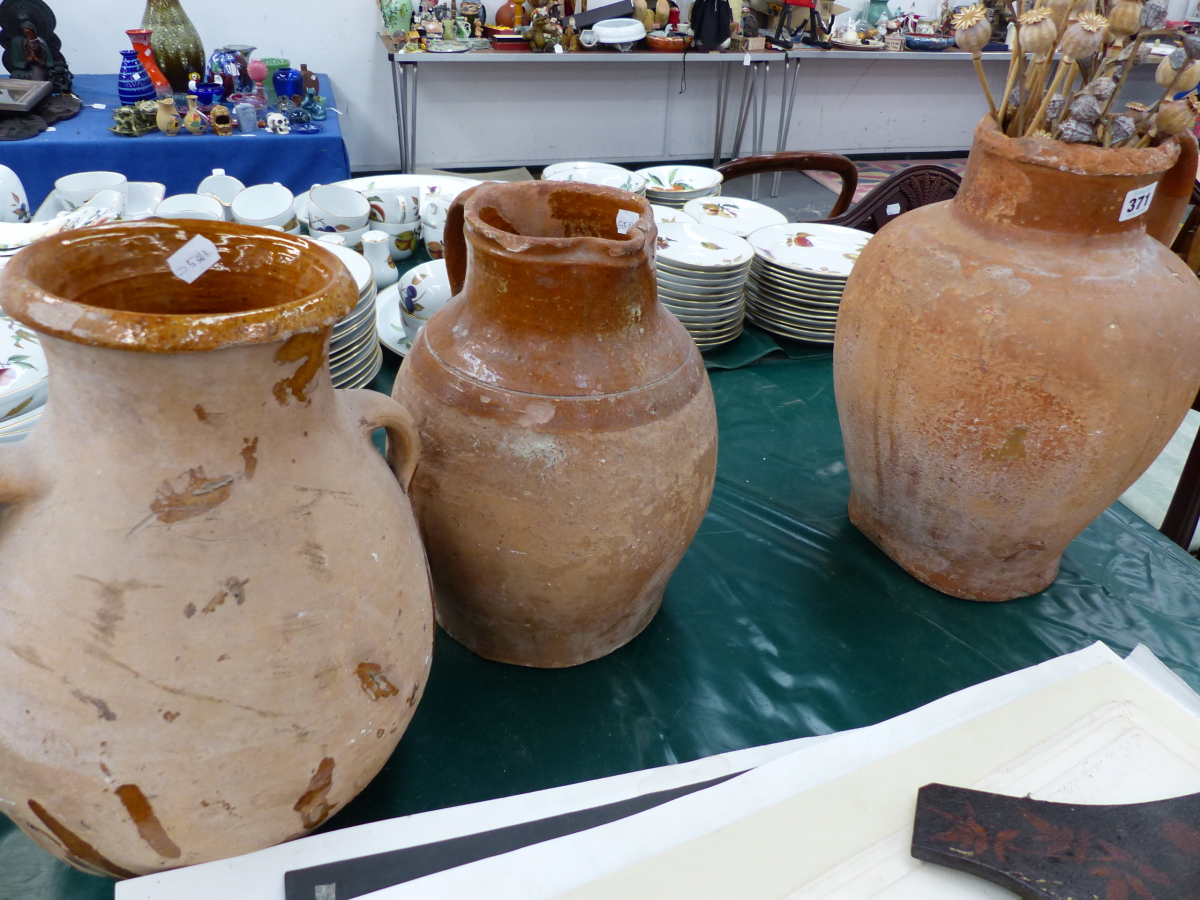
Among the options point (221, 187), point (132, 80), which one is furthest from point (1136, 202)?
point (132, 80)

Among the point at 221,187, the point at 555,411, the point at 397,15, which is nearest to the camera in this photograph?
the point at 555,411

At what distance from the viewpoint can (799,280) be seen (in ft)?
5.77

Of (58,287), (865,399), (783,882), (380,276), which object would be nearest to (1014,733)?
(783,882)

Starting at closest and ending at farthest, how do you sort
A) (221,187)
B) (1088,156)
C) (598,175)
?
(1088,156), (221,187), (598,175)

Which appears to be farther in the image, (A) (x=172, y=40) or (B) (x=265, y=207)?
(A) (x=172, y=40)

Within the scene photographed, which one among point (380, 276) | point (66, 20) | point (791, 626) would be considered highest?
point (66, 20)

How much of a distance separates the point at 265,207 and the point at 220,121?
1.10 meters

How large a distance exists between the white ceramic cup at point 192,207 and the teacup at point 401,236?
338 mm

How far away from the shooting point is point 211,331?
1.80 feet

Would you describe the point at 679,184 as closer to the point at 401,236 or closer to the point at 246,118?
the point at 401,236

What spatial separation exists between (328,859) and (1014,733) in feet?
2.34

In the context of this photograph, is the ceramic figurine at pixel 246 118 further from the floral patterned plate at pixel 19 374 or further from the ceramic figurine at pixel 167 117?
the floral patterned plate at pixel 19 374

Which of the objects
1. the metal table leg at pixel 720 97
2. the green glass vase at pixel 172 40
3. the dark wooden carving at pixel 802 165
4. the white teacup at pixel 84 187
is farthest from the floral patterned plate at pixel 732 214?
the metal table leg at pixel 720 97

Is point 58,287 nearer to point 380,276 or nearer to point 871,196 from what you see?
point 380,276
